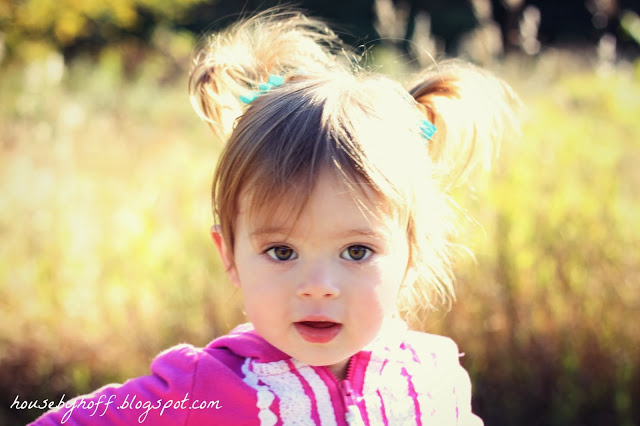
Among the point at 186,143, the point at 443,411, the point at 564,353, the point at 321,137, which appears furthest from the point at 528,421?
the point at 186,143

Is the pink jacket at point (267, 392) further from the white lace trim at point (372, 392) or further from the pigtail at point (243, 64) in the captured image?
the pigtail at point (243, 64)

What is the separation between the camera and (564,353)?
3131 mm

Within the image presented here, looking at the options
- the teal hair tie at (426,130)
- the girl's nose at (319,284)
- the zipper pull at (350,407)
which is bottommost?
the zipper pull at (350,407)

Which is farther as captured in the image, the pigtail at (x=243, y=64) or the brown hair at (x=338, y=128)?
the pigtail at (x=243, y=64)

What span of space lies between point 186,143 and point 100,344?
11.2 ft

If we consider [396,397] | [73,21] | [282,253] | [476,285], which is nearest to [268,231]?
[282,253]

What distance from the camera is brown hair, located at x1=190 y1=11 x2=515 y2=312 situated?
1.42 metres

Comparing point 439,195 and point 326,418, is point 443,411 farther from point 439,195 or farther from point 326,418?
point 439,195

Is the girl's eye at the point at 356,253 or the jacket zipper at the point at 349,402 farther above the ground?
the girl's eye at the point at 356,253

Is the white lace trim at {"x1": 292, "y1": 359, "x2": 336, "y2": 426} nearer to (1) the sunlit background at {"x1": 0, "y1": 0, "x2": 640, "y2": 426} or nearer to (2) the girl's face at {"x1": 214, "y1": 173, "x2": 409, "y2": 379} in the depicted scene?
(2) the girl's face at {"x1": 214, "y1": 173, "x2": 409, "y2": 379}

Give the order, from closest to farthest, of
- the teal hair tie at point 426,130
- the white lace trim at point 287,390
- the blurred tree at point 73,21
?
the white lace trim at point 287,390 → the teal hair tie at point 426,130 → the blurred tree at point 73,21

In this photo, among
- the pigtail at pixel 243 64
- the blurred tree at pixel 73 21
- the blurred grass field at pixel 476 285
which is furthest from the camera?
the blurred tree at pixel 73 21

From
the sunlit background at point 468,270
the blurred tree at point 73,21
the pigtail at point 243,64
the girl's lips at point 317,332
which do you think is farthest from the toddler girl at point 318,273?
the blurred tree at point 73,21

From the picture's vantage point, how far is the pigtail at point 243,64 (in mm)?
1798
